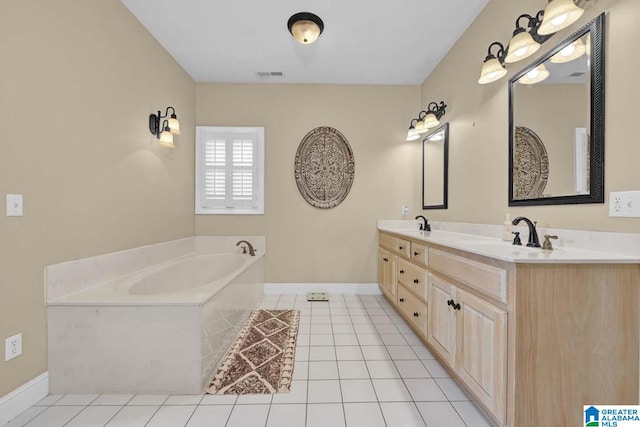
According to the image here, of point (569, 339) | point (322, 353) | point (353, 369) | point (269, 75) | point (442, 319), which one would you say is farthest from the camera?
point (269, 75)

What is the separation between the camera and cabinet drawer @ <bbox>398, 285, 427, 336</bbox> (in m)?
2.20

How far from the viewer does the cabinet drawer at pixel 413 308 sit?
220cm

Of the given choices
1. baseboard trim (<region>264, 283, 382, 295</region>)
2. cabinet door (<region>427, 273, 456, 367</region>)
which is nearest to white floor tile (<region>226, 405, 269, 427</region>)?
cabinet door (<region>427, 273, 456, 367</region>)

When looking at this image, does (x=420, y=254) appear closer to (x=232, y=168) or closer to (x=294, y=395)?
(x=294, y=395)

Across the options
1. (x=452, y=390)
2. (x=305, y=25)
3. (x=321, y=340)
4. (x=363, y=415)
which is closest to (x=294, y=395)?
A: (x=363, y=415)

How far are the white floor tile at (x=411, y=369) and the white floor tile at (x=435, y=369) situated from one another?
0.03 meters

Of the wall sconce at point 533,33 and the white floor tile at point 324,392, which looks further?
the white floor tile at point 324,392

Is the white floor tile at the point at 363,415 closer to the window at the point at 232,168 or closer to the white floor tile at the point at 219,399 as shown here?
the white floor tile at the point at 219,399

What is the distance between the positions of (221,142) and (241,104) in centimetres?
55

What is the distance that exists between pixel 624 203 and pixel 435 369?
4.70ft

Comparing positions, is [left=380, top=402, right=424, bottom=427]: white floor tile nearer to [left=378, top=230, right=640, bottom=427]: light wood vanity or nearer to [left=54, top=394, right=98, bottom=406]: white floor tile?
[left=378, top=230, right=640, bottom=427]: light wood vanity

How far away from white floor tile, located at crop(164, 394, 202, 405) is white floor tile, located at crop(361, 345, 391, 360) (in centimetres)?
114

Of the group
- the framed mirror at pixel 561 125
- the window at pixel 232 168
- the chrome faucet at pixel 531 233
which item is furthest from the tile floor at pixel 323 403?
the window at pixel 232 168

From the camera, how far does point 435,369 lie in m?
2.01
